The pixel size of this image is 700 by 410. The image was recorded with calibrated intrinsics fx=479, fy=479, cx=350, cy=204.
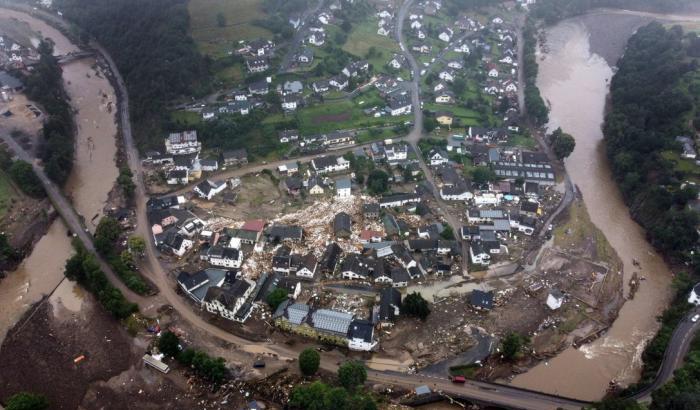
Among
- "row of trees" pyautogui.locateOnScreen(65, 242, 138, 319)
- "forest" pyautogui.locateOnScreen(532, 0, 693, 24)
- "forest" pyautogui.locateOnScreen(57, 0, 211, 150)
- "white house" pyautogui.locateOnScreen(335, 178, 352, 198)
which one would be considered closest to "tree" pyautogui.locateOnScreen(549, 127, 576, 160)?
"white house" pyautogui.locateOnScreen(335, 178, 352, 198)

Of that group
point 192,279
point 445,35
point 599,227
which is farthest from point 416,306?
point 445,35

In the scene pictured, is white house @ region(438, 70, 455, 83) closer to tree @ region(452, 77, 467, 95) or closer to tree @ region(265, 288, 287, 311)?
tree @ region(452, 77, 467, 95)

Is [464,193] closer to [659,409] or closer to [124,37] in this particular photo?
[659,409]

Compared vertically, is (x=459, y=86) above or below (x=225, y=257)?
above

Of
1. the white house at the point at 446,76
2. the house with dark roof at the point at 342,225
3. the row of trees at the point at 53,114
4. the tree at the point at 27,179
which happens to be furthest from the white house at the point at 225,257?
the white house at the point at 446,76

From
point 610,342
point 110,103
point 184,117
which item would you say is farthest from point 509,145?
point 110,103

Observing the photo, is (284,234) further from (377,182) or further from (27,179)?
(27,179)
